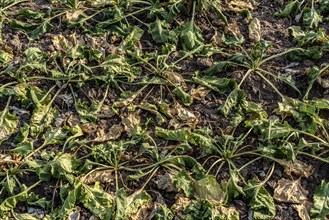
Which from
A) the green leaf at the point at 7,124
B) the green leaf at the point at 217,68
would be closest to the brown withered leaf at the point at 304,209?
the green leaf at the point at 217,68

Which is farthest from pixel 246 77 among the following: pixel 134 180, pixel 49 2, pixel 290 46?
pixel 49 2

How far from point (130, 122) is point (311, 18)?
1759 mm

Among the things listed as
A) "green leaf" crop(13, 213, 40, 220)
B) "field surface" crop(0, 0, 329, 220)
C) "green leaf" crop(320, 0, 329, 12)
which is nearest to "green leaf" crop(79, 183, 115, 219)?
"field surface" crop(0, 0, 329, 220)

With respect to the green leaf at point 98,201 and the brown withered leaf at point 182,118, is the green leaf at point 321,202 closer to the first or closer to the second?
the brown withered leaf at point 182,118

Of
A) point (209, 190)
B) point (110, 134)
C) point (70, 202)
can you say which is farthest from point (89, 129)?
point (209, 190)

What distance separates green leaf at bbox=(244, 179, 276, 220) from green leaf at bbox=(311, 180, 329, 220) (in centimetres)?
23

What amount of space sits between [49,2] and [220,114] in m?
1.90

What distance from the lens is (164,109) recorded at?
11.6 ft

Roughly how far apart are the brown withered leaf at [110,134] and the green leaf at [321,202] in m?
1.27

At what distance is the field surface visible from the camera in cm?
303

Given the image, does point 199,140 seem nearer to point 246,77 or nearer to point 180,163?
point 180,163

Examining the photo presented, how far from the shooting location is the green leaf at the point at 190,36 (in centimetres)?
400

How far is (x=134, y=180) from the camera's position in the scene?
316 centimetres

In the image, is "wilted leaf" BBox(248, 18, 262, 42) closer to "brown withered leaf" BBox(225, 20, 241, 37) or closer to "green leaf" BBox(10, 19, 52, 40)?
"brown withered leaf" BBox(225, 20, 241, 37)
